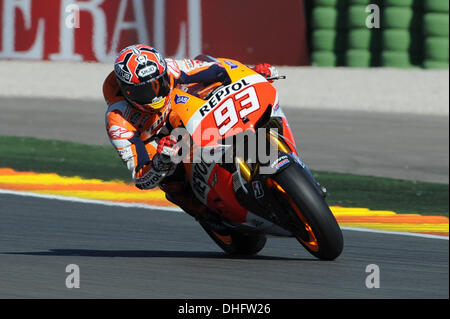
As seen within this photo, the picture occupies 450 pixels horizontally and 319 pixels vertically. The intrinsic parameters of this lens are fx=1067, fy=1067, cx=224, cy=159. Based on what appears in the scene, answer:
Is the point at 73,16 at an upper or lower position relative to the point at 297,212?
upper

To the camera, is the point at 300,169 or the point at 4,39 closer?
the point at 300,169

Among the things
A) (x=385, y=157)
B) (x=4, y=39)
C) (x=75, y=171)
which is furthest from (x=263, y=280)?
(x=4, y=39)

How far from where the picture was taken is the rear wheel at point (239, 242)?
23.2 feet

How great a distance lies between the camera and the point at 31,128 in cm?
1392

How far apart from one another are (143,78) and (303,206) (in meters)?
1.19

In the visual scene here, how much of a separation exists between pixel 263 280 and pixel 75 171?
17.4 ft

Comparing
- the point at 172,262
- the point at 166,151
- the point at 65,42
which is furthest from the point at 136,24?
the point at 166,151

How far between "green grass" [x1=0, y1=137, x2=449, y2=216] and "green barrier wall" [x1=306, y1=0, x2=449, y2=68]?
511 cm

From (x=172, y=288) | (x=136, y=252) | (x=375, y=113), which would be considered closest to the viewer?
(x=172, y=288)

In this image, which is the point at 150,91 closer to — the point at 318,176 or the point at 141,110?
the point at 141,110

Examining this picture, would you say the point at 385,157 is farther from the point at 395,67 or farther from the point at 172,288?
the point at 172,288

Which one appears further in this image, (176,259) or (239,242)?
(239,242)

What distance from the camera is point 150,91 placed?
6.17 meters

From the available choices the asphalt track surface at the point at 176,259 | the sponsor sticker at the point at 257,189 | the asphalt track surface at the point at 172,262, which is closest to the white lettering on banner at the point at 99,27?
the asphalt track surface at the point at 176,259
